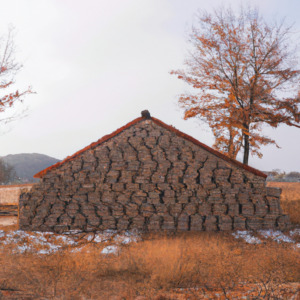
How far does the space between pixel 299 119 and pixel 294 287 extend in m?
12.6

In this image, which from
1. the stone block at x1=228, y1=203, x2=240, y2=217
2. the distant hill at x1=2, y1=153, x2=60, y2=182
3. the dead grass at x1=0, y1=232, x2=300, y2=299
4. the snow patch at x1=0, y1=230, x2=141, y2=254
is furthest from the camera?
the distant hill at x1=2, y1=153, x2=60, y2=182

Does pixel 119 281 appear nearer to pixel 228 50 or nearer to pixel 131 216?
pixel 131 216

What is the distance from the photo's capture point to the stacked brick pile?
7926 millimetres

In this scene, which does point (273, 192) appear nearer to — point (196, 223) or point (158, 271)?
point (196, 223)

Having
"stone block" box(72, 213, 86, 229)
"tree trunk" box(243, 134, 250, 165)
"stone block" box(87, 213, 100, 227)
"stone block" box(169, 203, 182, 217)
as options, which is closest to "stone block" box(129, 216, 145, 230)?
"stone block" box(169, 203, 182, 217)

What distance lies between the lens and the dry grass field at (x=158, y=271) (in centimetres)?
413

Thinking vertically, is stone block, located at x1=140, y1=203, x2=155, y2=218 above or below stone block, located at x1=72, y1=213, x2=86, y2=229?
above

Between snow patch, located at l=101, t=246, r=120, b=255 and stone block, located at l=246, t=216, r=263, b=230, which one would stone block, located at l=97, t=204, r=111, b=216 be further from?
stone block, located at l=246, t=216, r=263, b=230

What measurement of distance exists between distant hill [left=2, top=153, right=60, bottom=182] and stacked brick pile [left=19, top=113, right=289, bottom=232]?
43900mm

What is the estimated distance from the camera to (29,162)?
54.5 m

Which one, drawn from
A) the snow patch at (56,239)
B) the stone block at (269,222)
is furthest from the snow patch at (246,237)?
the snow patch at (56,239)

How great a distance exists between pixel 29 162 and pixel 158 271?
55.6 meters

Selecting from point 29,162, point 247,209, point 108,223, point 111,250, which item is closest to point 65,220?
point 108,223

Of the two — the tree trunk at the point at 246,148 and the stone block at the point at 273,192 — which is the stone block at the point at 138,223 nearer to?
the stone block at the point at 273,192
